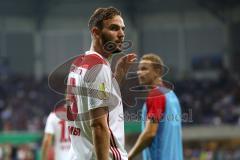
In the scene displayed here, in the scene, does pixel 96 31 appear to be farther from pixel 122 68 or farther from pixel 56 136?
pixel 56 136

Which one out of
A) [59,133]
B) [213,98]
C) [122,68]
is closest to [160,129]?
[122,68]

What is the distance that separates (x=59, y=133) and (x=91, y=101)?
4.16 m

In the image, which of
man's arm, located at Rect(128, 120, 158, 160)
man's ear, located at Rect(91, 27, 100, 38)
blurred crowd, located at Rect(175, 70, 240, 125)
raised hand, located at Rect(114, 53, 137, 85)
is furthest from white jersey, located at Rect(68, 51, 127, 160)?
blurred crowd, located at Rect(175, 70, 240, 125)

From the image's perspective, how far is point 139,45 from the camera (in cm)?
2742

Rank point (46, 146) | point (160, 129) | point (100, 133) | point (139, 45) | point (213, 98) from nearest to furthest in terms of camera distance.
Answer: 1. point (100, 133)
2. point (160, 129)
3. point (46, 146)
4. point (213, 98)
5. point (139, 45)

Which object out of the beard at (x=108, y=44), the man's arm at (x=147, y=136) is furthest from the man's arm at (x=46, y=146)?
the beard at (x=108, y=44)

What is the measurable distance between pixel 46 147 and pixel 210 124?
14313 millimetres

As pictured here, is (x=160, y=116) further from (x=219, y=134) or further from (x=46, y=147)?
(x=219, y=134)

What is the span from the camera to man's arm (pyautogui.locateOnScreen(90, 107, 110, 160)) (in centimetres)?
336

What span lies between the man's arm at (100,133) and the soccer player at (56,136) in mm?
3904

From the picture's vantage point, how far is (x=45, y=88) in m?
25.5

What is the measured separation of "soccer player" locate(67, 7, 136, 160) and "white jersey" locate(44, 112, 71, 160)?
3661 millimetres

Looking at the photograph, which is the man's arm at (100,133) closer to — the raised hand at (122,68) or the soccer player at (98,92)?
the soccer player at (98,92)

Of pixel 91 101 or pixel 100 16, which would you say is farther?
pixel 100 16
